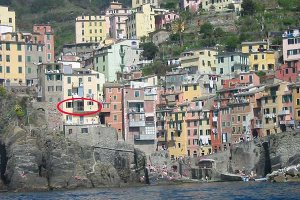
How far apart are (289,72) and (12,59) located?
3537 cm

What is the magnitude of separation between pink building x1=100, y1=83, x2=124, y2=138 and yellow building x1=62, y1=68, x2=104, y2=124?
1.37 meters

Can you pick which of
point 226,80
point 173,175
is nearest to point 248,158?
point 173,175

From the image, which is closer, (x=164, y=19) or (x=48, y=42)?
(x=48, y=42)

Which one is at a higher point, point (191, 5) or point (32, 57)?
point (191, 5)

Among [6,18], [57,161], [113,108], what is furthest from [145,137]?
[6,18]

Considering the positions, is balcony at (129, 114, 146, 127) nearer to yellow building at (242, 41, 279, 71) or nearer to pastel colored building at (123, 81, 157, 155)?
pastel colored building at (123, 81, 157, 155)

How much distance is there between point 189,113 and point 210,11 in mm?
38478

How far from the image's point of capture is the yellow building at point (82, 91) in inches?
4587

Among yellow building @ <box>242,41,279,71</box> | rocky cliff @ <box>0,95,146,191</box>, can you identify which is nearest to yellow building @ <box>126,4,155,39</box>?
yellow building @ <box>242,41,279,71</box>

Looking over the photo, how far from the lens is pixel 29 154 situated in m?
104

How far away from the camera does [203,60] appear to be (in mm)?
133750

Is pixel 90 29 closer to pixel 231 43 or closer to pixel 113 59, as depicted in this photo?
pixel 113 59

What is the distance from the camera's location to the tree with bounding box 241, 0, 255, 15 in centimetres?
14900

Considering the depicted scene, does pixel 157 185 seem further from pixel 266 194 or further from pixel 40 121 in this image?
pixel 266 194
